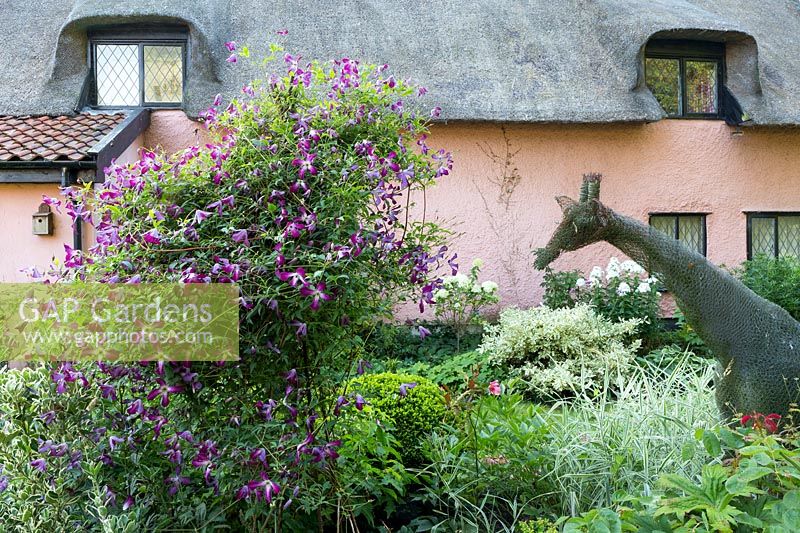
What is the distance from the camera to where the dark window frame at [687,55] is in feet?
34.1

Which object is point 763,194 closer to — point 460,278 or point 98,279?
point 460,278

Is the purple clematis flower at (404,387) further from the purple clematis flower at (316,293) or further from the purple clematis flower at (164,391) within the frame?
the purple clematis flower at (164,391)

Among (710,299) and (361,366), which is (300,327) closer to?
(361,366)

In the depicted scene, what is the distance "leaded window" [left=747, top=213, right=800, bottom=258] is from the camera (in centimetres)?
1068

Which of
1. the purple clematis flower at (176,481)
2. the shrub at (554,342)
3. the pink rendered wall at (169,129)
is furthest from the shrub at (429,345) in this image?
the purple clematis flower at (176,481)

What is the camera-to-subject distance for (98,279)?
2.95 metres

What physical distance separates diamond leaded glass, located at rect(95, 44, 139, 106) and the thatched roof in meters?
0.24

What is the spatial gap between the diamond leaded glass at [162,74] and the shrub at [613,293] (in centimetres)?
518

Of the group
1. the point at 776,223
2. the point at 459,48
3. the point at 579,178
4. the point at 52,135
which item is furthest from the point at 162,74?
the point at 776,223

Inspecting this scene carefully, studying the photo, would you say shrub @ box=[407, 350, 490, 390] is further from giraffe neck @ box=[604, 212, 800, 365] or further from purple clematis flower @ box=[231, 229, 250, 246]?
purple clematis flower @ box=[231, 229, 250, 246]

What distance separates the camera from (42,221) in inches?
319

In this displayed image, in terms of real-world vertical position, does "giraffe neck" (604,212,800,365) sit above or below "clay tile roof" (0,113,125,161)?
below

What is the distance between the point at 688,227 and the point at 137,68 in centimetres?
758

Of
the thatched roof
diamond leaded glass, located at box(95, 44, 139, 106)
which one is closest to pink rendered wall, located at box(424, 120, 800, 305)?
the thatched roof
